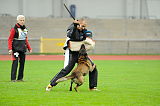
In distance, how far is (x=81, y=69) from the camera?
11547 mm

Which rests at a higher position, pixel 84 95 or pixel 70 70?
pixel 70 70

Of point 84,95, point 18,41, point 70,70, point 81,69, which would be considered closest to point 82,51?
point 81,69

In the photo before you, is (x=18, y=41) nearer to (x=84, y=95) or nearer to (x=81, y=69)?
(x=81, y=69)

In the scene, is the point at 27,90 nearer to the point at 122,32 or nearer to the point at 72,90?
the point at 72,90

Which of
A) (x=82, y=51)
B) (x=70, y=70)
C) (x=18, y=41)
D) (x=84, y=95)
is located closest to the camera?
(x=84, y=95)

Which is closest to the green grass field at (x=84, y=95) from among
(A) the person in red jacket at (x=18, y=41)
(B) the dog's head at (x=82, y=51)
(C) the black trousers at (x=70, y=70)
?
(C) the black trousers at (x=70, y=70)

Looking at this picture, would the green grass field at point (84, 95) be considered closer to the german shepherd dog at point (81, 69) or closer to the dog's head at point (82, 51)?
the german shepherd dog at point (81, 69)

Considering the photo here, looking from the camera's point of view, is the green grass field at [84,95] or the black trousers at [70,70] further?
the black trousers at [70,70]

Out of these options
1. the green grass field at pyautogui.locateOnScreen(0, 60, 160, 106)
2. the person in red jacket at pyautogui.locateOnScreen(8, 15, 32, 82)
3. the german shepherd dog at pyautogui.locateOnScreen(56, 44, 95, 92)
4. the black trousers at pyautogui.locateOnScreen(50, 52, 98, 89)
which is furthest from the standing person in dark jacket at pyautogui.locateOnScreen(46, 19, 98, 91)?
the person in red jacket at pyautogui.locateOnScreen(8, 15, 32, 82)

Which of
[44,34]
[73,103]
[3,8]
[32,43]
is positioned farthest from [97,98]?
[3,8]

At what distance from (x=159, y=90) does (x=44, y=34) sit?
28015mm

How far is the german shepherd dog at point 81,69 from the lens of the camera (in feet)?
37.5

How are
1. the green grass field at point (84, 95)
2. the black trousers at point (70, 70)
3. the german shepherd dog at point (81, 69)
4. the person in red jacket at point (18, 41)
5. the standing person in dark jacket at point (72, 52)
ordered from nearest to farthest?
1. the green grass field at point (84, 95)
2. the german shepherd dog at point (81, 69)
3. the standing person in dark jacket at point (72, 52)
4. the black trousers at point (70, 70)
5. the person in red jacket at point (18, 41)

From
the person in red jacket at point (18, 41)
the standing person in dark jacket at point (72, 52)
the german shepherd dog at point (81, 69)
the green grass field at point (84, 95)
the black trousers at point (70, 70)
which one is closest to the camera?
the green grass field at point (84, 95)
